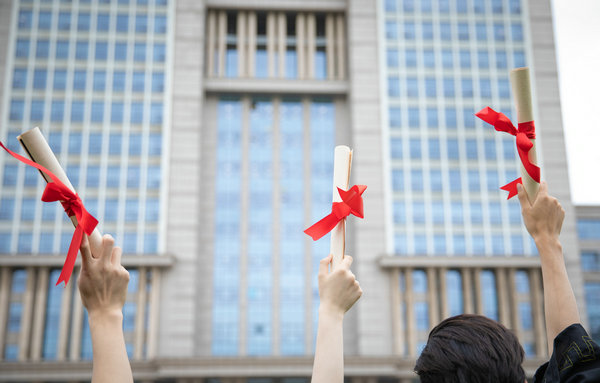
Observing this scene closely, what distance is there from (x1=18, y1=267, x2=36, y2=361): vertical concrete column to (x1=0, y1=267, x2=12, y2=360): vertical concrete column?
843 millimetres

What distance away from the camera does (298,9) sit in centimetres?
A: 3750

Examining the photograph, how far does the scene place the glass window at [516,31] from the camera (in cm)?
3609

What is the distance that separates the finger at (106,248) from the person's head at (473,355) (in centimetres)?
106

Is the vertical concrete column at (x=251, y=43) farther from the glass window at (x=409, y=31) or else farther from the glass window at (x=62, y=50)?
the glass window at (x=62, y=50)

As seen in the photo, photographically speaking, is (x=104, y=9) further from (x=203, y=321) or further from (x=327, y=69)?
(x=203, y=321)

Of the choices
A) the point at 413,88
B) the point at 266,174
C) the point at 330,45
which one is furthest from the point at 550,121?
the point at 266,174

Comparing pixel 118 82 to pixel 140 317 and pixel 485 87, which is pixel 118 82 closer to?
pixel 140 317

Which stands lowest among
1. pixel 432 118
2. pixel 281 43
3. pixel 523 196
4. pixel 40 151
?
pixel 523 196

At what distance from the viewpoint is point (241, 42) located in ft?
123

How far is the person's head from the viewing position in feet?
5.83

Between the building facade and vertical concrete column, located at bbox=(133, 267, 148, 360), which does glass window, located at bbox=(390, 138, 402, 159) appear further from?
vertical concrete column, located at bbox=(133, 267, 148, 360)

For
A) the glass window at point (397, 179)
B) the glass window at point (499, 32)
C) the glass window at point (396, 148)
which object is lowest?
the glass window at point (397, 179)

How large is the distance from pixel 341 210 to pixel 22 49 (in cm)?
3714

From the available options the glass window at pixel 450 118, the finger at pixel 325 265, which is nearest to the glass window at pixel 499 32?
the glass window at pixel 450 118
